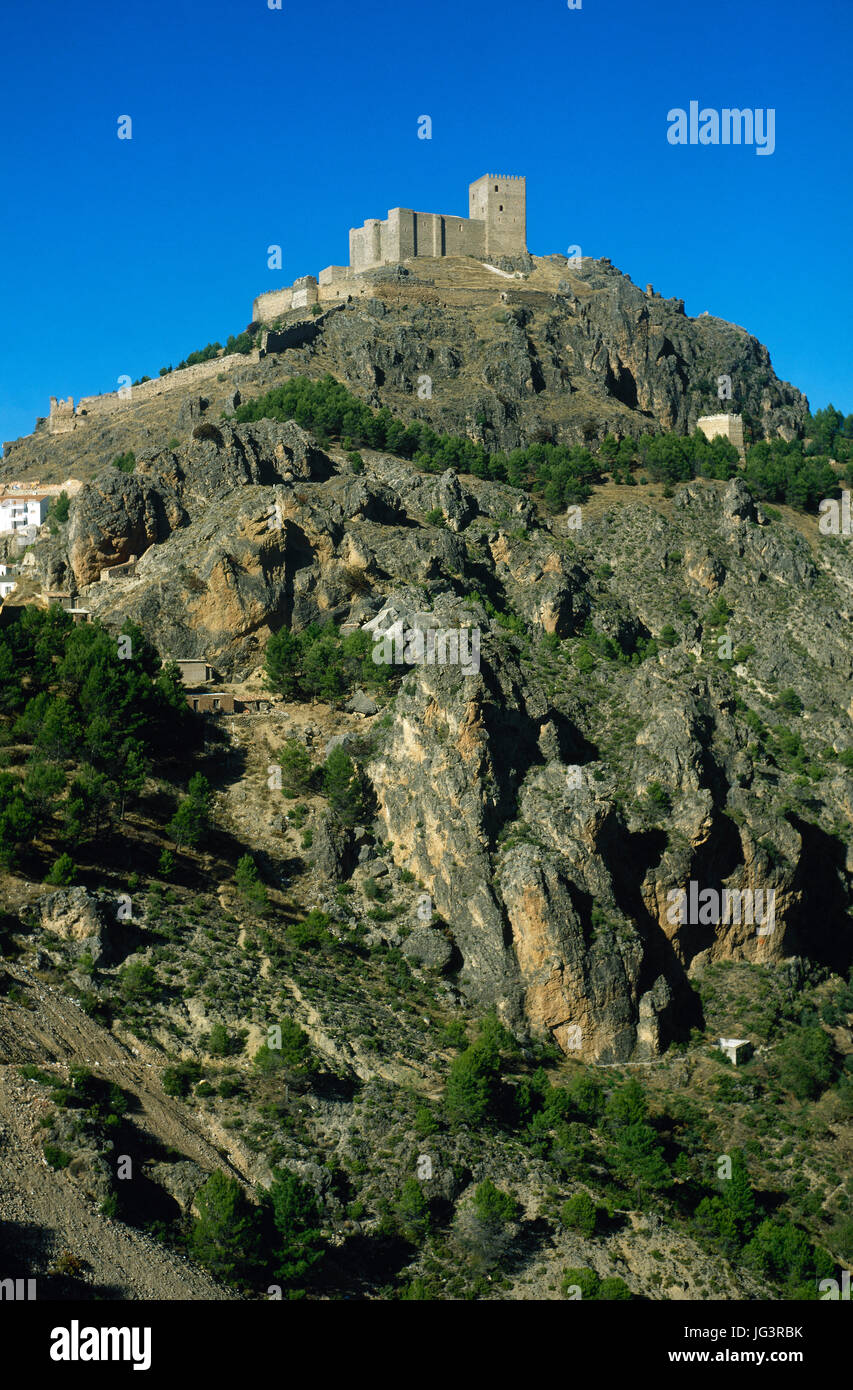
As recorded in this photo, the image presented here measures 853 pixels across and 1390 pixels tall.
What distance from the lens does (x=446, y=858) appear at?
58.2 metres

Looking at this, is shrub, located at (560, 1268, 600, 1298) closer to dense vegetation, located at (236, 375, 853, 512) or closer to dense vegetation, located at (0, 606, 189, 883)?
dense vegetation, located at (0, 606, 189, 883)

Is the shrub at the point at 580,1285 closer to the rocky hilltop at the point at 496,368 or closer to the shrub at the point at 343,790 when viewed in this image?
the shrub at the point at 343,790

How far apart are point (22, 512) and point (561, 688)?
48990mm

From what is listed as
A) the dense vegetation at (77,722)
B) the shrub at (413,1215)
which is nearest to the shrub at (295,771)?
the dense vegetation at (77,722)

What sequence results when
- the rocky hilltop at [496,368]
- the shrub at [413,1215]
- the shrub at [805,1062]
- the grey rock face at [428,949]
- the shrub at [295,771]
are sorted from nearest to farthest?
1. the shrub at [413,1215]
2. the shrub at [805,1062]
3. the grey rock face at [428,949]
4. the shrub at [295,771]
5. the rocky hilltop at [496,368]

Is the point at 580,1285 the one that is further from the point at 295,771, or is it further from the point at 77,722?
the point at 77,722

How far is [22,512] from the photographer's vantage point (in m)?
98.6

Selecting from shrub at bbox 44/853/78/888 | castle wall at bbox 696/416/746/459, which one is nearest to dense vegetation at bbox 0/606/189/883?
shrub at bbox 44/853/78/888

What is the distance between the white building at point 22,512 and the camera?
3839 inches

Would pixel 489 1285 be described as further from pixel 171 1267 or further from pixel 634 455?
pixel 634 455

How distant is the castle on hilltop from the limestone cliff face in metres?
43.2

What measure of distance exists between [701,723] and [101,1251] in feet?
135

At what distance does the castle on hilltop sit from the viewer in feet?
412
